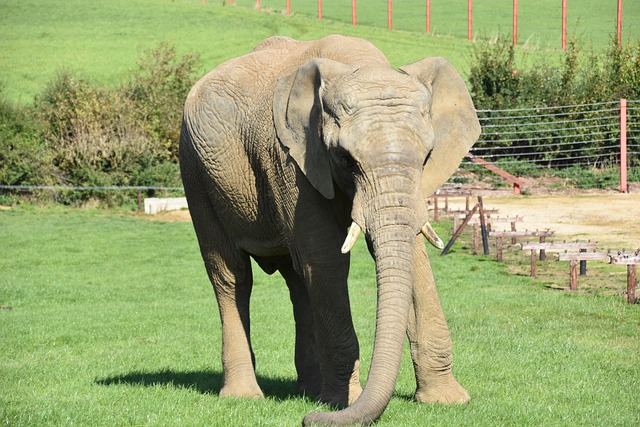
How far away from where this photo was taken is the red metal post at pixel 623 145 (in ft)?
112

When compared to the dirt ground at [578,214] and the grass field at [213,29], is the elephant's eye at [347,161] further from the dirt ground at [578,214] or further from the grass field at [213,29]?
the grass field at [213,29]

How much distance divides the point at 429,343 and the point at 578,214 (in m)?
21.8

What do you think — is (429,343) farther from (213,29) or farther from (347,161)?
(213,29)

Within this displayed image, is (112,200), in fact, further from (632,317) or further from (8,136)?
(632,317)

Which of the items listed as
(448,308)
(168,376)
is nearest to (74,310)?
(448,308)

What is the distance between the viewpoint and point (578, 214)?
95.2 feet

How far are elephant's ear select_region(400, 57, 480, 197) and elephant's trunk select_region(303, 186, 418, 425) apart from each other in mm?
974

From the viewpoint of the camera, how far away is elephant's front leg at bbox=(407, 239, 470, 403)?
315 inches

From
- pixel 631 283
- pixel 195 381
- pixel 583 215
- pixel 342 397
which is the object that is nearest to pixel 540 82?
pixel 583 215

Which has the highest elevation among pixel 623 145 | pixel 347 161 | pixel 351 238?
pixel 347 161

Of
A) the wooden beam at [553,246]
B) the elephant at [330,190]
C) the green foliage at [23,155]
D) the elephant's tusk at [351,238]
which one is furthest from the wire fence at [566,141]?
the elephant's tusk at [351,238]

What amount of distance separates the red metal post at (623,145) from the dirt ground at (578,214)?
2.26 feet

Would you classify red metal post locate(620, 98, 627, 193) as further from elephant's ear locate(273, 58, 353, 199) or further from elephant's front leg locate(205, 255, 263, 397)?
elephant's ear locate(273, 58, 353, 199)

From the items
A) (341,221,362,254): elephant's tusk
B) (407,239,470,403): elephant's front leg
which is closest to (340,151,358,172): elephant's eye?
(341,221,362,254): elephant's tusk
